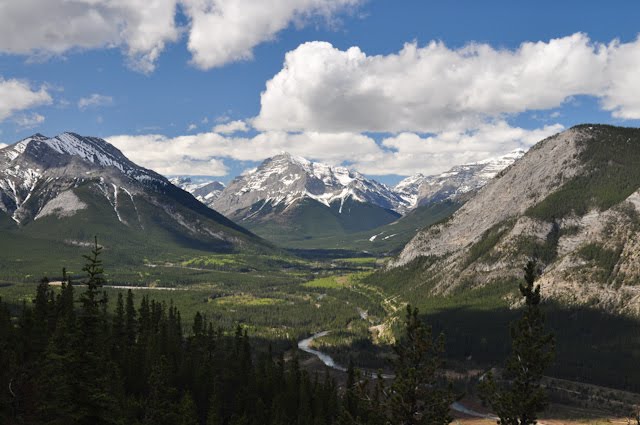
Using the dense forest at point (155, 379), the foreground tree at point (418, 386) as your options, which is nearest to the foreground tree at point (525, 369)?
the foreground tree at point (418, 386)

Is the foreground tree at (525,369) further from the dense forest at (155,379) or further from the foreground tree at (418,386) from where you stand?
the dense forest at (155,379)

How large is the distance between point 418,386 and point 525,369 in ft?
35.1

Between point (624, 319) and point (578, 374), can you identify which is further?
point (624, 319)

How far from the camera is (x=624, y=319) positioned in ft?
656

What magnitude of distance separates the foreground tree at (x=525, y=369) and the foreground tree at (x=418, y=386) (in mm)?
6410

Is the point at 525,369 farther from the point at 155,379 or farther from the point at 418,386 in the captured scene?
the point at 155,379

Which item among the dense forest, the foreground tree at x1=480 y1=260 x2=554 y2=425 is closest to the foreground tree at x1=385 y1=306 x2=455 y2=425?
the dense forest

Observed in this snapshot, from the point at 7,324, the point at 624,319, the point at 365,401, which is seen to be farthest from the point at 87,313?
the point at 624,319

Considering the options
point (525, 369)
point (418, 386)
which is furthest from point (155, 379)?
point (525, 369)

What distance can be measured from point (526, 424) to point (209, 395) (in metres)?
89.9

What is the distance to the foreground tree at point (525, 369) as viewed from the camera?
39.3 meters

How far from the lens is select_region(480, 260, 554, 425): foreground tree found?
39.3 meters

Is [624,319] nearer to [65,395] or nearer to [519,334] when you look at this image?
[519,334]

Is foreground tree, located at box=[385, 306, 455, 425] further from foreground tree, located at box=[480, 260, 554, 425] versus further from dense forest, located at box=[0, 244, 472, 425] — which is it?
foreground tree, located at box=[480, 260, 554, 425]
